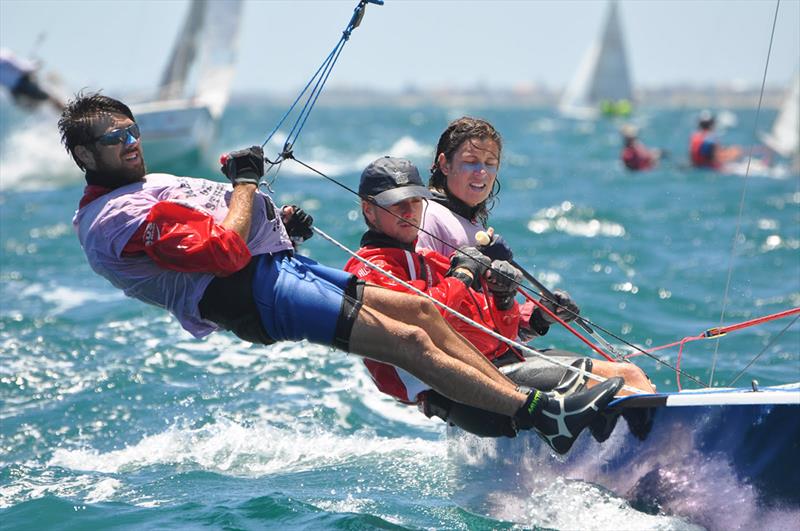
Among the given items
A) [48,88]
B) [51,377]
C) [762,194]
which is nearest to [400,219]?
[51,377]

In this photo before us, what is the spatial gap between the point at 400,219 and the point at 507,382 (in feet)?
2.63

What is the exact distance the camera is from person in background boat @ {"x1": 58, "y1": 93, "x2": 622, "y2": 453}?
4.18m

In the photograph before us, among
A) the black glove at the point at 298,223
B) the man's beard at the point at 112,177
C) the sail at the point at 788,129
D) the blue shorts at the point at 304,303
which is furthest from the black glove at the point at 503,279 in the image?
the sail at the point at 788,129

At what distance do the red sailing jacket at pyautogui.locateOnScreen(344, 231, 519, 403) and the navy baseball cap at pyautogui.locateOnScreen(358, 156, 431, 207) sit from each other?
21 centimetres

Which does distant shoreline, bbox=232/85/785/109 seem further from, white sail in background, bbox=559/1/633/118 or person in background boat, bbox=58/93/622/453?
person in background boat, bbox=58/93/622/453

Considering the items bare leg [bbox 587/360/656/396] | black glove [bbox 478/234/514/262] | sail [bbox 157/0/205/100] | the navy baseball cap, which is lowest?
bare leg [bbox 587/360/656/396]

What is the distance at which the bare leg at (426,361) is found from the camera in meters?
4.20

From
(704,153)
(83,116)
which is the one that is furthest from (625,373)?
(704,153)

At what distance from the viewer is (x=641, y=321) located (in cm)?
845

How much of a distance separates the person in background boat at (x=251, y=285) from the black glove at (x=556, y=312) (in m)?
0.75

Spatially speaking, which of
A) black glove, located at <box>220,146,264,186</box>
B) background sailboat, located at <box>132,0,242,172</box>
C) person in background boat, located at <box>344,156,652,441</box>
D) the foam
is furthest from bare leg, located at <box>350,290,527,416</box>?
background sailboat, located at <box>132,0,242,172</box>

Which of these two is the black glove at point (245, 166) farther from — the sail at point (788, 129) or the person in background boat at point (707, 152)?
the sail at point (788, 129)

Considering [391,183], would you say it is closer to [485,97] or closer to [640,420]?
[640,420]

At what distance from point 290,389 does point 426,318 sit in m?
2.76
